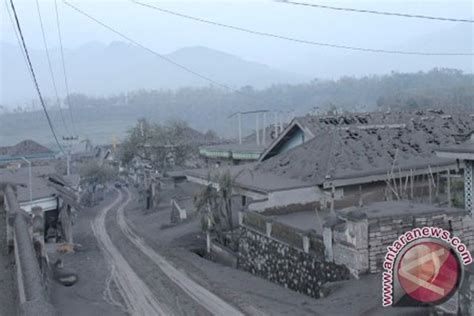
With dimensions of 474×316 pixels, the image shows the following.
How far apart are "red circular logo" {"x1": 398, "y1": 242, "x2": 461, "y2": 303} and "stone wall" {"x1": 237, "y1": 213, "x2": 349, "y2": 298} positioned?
5.66 meters

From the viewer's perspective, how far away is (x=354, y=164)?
24609mm

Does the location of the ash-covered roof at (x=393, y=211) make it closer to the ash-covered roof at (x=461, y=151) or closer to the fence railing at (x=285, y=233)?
the fence railing at (x=285, y=233)

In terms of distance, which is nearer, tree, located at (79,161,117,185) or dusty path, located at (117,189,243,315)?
dusty path, located at (117,189,243,315)

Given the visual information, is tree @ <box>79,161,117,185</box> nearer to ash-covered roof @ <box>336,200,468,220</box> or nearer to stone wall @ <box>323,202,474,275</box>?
ash-covered roof @ <box>336,200,468,220</box>

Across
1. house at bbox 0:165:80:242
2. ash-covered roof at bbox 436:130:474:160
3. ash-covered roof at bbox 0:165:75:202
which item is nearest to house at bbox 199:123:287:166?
ash-covered roof at bbox 0:165:75:202

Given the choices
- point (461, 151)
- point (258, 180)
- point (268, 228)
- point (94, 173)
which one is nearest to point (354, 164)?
point (258, 180)

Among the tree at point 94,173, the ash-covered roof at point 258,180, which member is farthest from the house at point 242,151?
the tree at point 94,173

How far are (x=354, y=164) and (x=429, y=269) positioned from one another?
15.6m

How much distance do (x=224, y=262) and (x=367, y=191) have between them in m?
6.52

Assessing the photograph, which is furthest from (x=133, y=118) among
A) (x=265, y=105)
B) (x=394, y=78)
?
(x=394, y=78)

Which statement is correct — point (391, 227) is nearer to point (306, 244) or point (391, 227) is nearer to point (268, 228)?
point (306, 244)

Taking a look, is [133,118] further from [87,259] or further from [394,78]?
[87,259]

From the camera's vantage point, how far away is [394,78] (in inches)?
6826

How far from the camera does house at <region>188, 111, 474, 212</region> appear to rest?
2359 centimetres
